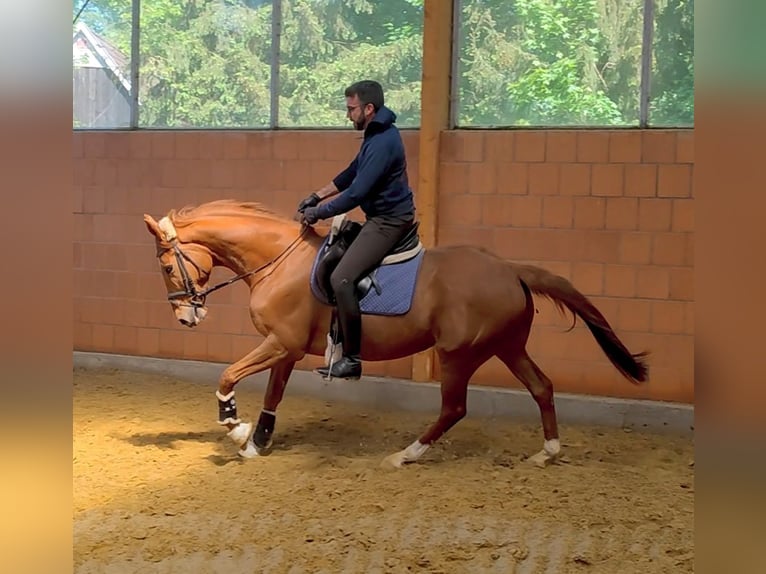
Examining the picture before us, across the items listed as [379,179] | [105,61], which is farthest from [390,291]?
[105,61]

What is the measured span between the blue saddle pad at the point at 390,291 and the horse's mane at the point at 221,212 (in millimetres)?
509

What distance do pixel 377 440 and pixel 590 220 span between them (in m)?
1.86

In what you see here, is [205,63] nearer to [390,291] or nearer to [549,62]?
[549,62]

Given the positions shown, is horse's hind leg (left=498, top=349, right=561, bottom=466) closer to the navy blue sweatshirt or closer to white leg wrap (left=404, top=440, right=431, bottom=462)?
white leg wrap (left=404, top=440, right=431, bottom=462)

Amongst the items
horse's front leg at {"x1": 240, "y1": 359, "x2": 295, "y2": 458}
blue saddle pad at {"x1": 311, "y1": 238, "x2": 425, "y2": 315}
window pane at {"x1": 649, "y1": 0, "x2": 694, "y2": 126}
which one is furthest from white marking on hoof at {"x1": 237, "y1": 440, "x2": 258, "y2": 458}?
window pane at {"x1": 649, "y1": 0, "x2": 694, "y2": 126}

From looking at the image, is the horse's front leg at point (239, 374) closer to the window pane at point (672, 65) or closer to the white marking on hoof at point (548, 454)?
the white marking on hoof at point (548, 454)

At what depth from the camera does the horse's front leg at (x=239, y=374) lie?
3.87 meters

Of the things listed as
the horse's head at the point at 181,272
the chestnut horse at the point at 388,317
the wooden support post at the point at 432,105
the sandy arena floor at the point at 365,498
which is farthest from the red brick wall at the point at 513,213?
the horse's head at the point at 181,272

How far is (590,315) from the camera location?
3.91 meters

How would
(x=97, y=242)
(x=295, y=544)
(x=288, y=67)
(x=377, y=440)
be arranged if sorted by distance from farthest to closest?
1. (x=97, y=242)
2. (x=288, y=67)
3. (x=377, y=440)
4. (x=295, y=544)

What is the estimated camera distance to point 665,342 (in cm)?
474

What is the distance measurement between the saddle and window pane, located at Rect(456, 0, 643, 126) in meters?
1.62
